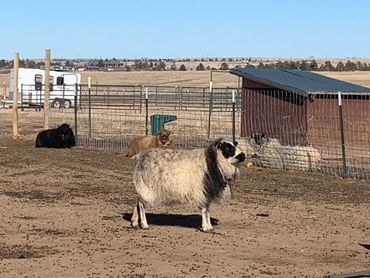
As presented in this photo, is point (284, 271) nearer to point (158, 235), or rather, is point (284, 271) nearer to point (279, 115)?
point (158, 235)

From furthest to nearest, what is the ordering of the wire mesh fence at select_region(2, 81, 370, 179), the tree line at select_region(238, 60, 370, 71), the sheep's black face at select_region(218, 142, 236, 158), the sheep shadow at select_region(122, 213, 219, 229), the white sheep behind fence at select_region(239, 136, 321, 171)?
the tree line at select_region(238, 60, 370, 71), the wire mesh fence at select_region(2, 81, 370, 179), the white sheep behind fence at select_region(239, 136, 321, 171), the sheep shadow at select_region(122, 213, 219, 229), the sheep's black face at select_region(218, 142, 236, 158)

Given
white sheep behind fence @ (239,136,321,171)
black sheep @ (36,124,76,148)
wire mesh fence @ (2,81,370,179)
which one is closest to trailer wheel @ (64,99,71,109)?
wire mesh fence @ (2,81,370,179)

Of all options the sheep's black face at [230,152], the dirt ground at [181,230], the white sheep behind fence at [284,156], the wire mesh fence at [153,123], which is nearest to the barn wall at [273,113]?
the wire mesh fence at [153,123]

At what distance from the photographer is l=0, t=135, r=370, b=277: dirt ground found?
866 centimetres

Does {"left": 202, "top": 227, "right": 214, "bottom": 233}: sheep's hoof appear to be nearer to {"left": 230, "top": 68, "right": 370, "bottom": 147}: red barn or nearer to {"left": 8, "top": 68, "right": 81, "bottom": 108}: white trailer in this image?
{"left": 230, "top": 68, "right": 370, "bottom": 147}: red barn

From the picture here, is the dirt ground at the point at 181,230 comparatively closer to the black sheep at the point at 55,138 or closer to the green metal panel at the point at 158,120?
the black sheep at the point at 55,138

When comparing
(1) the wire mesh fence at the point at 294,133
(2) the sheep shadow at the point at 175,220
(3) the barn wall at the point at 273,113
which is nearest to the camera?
(2) the sheep shadow at the point at 175,220

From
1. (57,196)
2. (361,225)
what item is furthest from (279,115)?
(361,225)

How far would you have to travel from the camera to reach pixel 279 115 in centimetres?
2339

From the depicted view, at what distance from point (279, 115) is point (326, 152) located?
3411mm

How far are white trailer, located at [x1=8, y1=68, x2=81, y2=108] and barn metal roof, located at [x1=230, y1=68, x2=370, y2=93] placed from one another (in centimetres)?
1978

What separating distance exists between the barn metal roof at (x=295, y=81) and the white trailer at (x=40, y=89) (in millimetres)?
19784

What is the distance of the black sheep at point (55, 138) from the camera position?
24.5 meters

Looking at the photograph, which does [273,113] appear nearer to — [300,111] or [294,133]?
[300,111]
